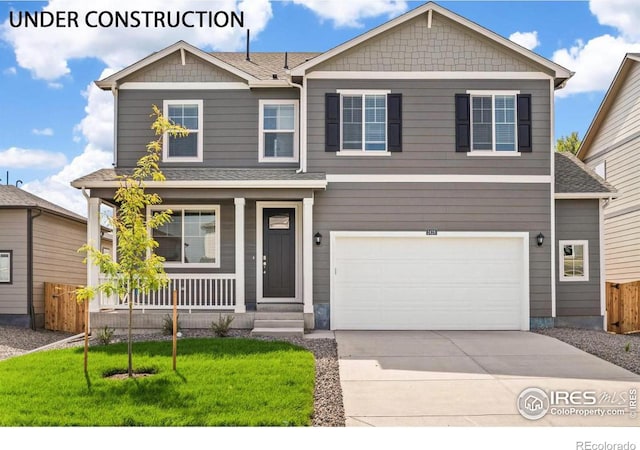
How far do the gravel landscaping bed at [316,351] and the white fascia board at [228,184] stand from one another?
2.93 meters

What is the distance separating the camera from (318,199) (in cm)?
1366

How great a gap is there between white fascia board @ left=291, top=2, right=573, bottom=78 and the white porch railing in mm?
4728

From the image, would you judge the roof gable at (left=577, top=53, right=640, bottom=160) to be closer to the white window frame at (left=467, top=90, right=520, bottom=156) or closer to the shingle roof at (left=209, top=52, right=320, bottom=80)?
the white window frame at (left=467, top=90, right=520, bottom=156)

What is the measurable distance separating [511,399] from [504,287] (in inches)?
248

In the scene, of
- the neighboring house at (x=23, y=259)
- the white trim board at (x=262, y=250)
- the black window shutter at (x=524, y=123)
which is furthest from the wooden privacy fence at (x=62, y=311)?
the black window shutter at (x=524, y=123)

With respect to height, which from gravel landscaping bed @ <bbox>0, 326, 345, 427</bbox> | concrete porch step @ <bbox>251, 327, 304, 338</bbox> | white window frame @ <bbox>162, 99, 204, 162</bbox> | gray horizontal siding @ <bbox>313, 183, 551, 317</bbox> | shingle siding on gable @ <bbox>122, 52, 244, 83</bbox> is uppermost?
shingle siding on gable @ <bbox>122, 52, 244, 83</bbox>

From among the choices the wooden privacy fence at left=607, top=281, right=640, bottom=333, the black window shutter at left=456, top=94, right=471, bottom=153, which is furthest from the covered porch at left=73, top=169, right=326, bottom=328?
the wooden privacy fence at left=607, top=281, right=640, bottom=333

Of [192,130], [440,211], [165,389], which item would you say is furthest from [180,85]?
[165,389]

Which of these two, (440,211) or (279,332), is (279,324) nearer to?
(279,332)

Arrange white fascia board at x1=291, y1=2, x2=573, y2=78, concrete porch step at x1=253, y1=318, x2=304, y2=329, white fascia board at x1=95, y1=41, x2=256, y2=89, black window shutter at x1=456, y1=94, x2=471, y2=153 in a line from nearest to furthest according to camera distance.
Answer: concrete porch step at x1=253, y1=318, x2=304, y2=329
white fascia board at x1=291, y1=2, x2=573, y2=78
black window shutter at x1=456, y1=94, x2=471, y2=153
white fascia board at x1=95, y1=41, x2=256, y2=89

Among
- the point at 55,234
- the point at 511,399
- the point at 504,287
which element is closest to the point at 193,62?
the point at 55,234

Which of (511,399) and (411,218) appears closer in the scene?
(511,399)

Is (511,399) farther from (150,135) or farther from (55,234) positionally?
(55,234)

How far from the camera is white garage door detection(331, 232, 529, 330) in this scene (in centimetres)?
1372
